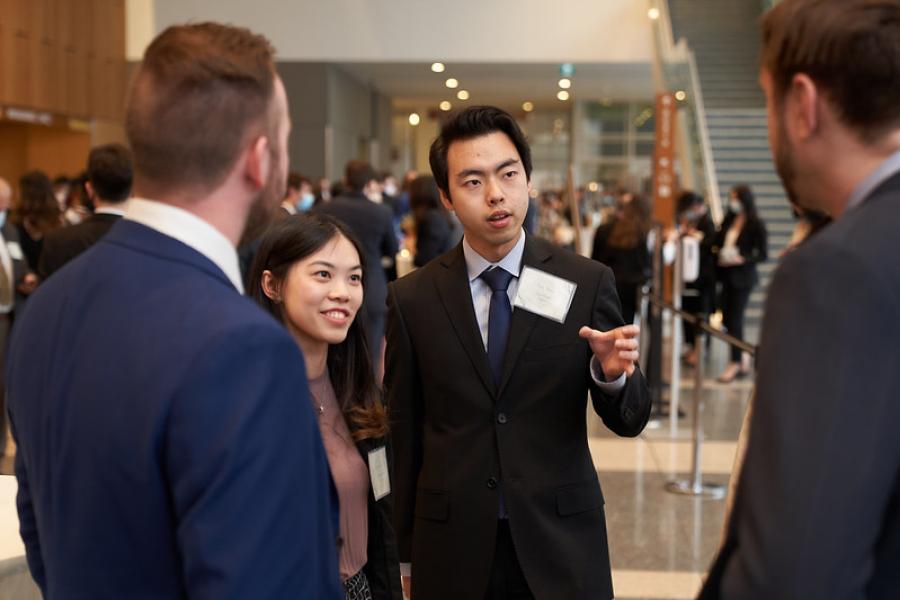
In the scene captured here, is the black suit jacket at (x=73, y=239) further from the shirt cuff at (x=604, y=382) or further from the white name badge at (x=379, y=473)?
the shirt cuff at (x=604, y=382)

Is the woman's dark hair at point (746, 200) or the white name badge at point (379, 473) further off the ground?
the woman's dark hair at point (746, 200)

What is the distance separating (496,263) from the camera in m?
2.45

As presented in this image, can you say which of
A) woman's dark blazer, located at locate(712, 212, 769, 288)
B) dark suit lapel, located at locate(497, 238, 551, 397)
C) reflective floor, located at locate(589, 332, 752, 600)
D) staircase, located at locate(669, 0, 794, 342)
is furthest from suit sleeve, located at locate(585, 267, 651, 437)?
staircase, located at locate(669, 0, 794, 342)

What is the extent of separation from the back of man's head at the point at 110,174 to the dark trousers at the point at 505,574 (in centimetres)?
270

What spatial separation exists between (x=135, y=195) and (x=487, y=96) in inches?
1087

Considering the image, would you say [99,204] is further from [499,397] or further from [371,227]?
[371,227]

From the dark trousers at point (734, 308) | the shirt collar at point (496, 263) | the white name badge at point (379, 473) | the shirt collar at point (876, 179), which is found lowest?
the dark trousers at point (734, 308)

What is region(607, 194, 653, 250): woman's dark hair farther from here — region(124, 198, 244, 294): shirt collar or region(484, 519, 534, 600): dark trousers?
region(124, 198, 244, 294): shirt collar

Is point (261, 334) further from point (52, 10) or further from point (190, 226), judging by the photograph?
point (52, 10)

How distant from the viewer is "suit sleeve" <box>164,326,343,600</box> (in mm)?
1175

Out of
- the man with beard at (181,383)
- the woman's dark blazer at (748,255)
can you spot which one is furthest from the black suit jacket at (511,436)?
the woman's dark blazer at (748,255)

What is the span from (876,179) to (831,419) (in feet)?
0.92

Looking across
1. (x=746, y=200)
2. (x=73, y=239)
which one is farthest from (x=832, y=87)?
(x=746, y=200)

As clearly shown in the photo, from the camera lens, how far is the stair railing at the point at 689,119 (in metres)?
14.3
